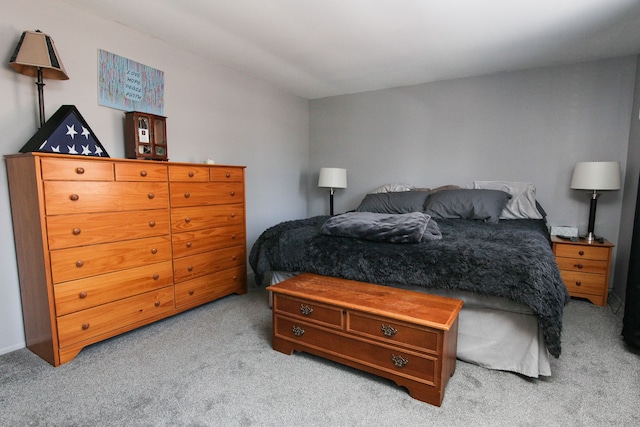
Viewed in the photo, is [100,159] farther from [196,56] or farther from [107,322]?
[196,56]

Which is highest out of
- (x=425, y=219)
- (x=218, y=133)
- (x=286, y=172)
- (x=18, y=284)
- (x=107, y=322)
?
(x=218, y=133)

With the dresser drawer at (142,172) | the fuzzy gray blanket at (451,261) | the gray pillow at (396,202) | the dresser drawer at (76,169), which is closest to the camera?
the fuzzy gray blanket at (451,261)

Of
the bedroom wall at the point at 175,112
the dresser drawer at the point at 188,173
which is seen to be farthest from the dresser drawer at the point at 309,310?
the bedroom wall at the point at 175,112

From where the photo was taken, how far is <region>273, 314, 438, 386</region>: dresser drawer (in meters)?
1.58

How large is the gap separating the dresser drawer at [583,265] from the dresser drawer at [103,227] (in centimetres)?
325

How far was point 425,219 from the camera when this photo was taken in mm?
2354

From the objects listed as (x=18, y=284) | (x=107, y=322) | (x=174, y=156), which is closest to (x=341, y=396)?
(x=107, y=322)

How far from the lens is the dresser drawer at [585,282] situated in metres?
2.77

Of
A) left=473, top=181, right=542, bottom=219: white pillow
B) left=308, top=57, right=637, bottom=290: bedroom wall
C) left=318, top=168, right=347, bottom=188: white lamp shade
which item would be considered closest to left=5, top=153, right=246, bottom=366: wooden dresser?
left=318, top=168, right=347, bottom=188: white lamp shade

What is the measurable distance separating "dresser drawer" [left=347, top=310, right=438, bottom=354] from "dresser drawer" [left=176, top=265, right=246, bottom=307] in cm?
143

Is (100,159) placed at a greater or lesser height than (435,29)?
lesser

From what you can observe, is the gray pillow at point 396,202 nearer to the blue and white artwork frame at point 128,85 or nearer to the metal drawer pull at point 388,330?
the metal drawer pull at point 388,330

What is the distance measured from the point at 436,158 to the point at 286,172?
5.96ft

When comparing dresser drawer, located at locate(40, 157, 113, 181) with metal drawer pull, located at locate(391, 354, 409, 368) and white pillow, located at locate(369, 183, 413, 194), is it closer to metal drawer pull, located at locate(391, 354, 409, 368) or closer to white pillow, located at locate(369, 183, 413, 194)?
metal drawer pull, located at locate(391, 354, 409, 368)
